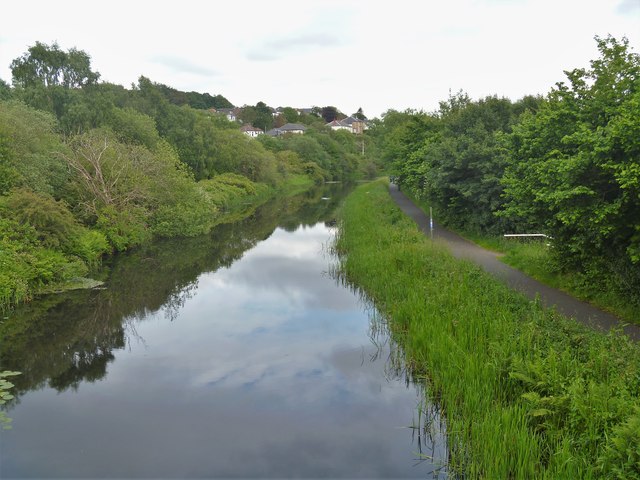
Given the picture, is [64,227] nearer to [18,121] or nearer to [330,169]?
[18,121]

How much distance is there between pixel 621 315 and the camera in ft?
38.7

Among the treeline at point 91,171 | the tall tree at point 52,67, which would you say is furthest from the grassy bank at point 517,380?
the tall tree at point 52,67

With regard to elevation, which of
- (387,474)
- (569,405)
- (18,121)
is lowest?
(387,474)

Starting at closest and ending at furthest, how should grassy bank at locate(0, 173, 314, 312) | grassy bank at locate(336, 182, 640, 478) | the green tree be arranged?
1. grassy bank at locate(336, 182, 640, 478)
2. the green tree
3. grassy bank at locate(0, 173, 314, 312)

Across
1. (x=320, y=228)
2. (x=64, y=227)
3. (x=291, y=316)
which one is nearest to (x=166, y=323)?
(x=291, y=316)

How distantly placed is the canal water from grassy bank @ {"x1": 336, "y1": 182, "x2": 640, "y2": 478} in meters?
0.82

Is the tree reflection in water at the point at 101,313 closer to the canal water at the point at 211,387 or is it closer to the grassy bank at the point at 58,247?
the canal water at the point at 211,387

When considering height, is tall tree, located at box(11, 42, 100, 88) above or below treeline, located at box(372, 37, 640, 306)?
above

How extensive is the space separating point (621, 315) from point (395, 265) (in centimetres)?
725

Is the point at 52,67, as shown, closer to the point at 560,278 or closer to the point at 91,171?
the point at 91,171

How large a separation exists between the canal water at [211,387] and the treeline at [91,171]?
2.06 metres

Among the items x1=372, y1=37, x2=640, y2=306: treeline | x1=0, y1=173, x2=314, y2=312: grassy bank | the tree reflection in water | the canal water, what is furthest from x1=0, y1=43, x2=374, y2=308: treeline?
x1=372, y1=37, x2=640, y2=306: treeline

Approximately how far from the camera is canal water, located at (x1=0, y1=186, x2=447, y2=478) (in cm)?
860

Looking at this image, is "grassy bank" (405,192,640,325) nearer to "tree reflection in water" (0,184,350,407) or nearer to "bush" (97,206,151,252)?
"tree reflection in water" (0,184,350,407)
